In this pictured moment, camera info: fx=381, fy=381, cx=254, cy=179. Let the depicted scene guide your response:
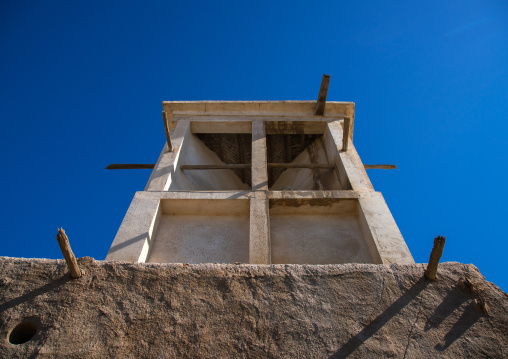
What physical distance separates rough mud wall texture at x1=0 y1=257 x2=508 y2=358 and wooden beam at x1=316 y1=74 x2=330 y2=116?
481 centimetres

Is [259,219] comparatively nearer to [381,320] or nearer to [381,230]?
[381,230]

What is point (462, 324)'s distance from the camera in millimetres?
2559

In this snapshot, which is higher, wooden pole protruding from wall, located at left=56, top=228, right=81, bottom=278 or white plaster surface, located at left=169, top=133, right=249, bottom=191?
white plaster surface, located at left=169, top=133, right=249, bottom=191

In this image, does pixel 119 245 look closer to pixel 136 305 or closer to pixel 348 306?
pixel 136 305

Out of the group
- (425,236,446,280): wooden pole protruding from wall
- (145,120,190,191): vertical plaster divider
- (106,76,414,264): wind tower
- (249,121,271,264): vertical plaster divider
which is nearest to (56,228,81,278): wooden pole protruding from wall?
(106,76,414,264): wind tower

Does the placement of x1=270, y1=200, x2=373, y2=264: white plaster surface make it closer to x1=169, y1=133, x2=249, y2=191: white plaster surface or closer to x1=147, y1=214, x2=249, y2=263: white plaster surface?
x1=147, y1=214, x2=249, y2=263: white plaster surface

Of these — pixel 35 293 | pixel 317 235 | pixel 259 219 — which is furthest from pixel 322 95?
pixel 35 293

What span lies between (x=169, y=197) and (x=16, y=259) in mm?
2162

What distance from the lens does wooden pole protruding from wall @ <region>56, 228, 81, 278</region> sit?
2639 millimetres

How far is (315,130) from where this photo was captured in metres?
7.45

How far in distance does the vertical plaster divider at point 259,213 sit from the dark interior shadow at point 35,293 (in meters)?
1.76

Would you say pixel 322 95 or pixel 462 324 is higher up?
pixel 322 95

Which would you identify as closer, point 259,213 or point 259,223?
point 259,223

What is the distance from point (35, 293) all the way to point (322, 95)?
5.89 m
